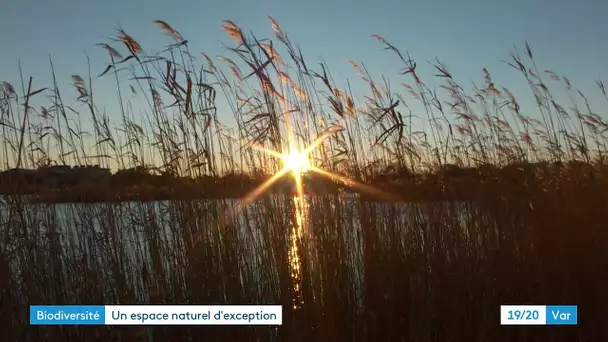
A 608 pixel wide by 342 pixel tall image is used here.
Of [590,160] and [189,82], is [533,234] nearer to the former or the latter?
[590,160]

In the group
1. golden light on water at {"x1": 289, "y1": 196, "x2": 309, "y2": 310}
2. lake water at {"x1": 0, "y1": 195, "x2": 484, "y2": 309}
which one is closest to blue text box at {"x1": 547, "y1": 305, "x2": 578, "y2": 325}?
lake water at {"x1": 0, "y1": 195, "x2": 484, "y2": 309}

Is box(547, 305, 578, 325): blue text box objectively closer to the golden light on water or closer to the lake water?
the lake water

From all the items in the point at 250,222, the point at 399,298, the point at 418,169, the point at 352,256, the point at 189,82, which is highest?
the point at 189,82

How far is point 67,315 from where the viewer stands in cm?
263

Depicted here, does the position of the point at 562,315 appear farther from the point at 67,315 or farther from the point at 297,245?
the point at 67,315

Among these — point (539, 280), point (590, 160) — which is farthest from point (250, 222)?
point (590, 160)

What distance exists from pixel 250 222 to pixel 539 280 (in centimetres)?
147

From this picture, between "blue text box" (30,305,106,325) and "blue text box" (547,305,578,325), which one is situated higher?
"blue text box" (30,305,106,325)

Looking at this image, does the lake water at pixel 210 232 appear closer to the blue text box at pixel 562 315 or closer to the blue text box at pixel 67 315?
the blue text box at pixel 67 315

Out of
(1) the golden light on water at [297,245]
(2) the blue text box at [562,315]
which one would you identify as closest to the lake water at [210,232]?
(1) the golden light on water at [297,245]

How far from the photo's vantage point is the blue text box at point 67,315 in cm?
261

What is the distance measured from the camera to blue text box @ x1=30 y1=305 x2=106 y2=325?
2.61m

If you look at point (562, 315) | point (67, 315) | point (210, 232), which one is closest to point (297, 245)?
point (210, 232)

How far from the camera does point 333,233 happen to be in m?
2.80
